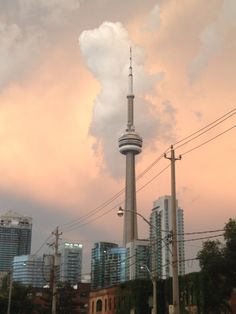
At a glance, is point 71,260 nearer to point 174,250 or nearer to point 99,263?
point 99,263

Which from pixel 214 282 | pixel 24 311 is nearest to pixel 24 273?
pixel 24 311

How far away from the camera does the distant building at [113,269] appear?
94.7 m

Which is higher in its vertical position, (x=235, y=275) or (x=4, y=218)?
(x=4, y=218)

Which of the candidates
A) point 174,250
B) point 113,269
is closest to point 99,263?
point 113,269

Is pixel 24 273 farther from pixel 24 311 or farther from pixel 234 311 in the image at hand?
pixel 234 311

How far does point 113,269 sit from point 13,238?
57789 millimetres

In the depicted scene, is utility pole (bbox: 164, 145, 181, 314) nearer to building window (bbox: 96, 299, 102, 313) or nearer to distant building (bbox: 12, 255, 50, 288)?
distant building (bbox: 12, 255, 50, 288)

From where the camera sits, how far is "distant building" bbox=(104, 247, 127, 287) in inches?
3728

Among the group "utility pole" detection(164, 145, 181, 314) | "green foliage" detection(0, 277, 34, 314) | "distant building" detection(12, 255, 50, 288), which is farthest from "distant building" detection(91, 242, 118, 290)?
"utility pole" detection(164, 145, 181, 314)

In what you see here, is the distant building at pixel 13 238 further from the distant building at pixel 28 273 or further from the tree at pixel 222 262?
the tree at pixel 222 262

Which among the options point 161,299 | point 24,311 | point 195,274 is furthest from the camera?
point 24,311

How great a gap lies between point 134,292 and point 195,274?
19.7 meters

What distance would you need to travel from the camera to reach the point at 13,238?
479ft

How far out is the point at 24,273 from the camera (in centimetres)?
12000
